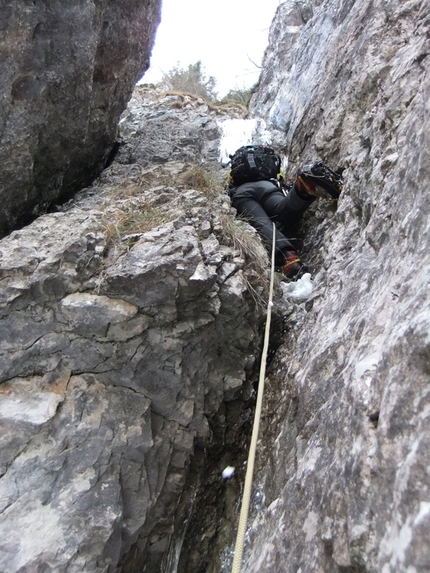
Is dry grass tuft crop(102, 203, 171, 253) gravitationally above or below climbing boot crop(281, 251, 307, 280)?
below

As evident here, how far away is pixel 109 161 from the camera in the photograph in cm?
635

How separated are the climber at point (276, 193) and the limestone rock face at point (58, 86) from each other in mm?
1827

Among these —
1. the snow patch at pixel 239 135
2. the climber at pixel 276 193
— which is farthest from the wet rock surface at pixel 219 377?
the snow patch at pixel 239 135

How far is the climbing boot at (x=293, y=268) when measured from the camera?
4285 millimetres

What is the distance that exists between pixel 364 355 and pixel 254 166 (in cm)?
378

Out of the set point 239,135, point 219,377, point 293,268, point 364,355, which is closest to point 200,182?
point 293,268

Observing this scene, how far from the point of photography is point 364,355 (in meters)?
2.04

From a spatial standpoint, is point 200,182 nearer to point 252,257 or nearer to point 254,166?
point 254,166

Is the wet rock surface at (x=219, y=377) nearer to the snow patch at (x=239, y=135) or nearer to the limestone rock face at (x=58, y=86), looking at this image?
the limestone rock face at (x=58, y=86)

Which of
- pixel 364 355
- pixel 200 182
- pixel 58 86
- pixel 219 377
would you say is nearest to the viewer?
pixel 364 355

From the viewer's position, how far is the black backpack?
5.37m

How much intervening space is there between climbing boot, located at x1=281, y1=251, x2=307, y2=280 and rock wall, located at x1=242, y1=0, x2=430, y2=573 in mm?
138

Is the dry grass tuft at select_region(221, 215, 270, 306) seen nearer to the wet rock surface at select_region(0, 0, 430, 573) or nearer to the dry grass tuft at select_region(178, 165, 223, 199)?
the wet rock surface at select_region(0, 0, 430, 573)

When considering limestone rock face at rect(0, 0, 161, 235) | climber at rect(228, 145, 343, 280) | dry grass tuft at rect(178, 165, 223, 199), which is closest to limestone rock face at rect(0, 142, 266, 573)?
climber at rect(228, 145, 343, 280)
